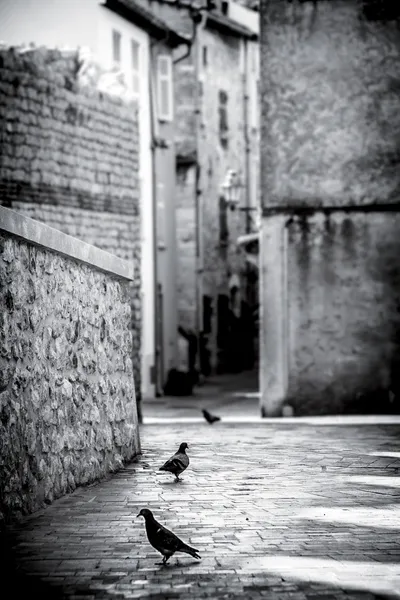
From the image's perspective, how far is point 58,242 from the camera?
9391mm

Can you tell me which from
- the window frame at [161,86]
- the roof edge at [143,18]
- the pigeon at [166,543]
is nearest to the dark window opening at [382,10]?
the roof edge at [143,18]

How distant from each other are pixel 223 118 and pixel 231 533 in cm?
3762

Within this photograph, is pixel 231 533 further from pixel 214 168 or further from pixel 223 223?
pixel 223 223

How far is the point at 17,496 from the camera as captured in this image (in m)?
7.94

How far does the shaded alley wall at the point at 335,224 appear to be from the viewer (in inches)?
832

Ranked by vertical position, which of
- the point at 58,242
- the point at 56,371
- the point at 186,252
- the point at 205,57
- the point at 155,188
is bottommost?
the point at 56,371

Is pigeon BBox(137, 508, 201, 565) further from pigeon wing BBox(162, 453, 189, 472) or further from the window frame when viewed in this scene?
the window frame

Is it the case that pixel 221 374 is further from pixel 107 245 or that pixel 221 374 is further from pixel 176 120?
pixel 107 245

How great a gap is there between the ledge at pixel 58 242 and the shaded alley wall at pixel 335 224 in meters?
8.98

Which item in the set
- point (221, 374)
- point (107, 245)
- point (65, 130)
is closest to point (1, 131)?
point (65, 130)

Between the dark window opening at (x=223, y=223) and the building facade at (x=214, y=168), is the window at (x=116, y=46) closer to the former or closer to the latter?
the building facade at (x=214, y=168)

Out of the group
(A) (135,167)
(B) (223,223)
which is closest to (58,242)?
(A) (135,167)

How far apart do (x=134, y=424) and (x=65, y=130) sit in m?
9.16

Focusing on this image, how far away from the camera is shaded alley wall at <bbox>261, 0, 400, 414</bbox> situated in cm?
2114
